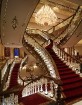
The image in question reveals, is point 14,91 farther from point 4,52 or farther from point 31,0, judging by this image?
point 4,52

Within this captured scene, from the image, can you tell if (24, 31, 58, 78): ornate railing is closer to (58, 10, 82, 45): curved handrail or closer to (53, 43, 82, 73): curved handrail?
(53, 43, 82, 73): curved handrail

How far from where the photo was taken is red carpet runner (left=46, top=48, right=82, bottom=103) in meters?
5.93

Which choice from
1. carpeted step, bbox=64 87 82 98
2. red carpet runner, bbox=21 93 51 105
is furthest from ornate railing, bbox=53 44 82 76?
red carpet runner, bbox=21 93 51 105

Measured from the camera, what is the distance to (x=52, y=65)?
7422mm

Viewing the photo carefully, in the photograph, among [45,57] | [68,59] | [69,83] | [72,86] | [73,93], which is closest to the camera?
[73,93]

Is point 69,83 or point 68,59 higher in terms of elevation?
point 68,59

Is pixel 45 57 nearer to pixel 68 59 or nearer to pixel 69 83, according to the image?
pixel 68 59

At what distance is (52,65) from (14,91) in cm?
400

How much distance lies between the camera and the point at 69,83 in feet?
22.2

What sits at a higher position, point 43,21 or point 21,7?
point 21,7

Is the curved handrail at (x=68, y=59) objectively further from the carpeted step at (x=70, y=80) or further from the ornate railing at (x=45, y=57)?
the ornate railing at (x=45, y=57)

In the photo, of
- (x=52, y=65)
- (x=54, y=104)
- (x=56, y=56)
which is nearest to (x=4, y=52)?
(x=56, y=56)

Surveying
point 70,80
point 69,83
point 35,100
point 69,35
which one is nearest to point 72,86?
point 69,83

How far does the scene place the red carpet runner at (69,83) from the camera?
19.4ft
